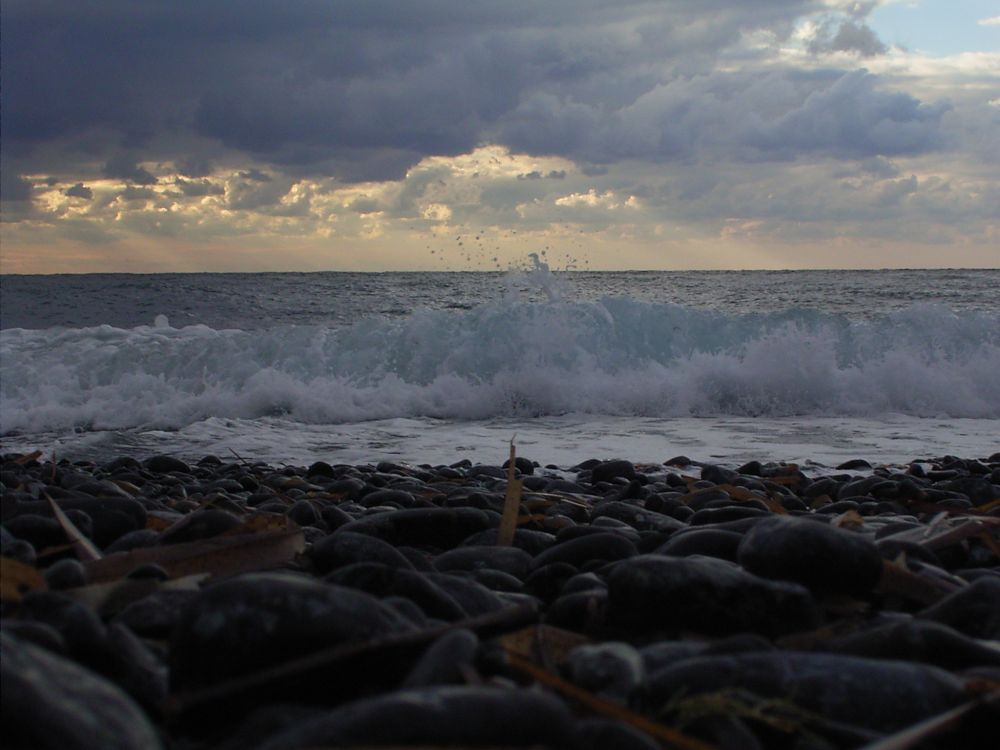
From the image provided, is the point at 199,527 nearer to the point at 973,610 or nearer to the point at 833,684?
the point at 833,684

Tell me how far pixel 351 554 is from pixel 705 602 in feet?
2.85

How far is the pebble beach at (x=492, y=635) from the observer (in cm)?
99

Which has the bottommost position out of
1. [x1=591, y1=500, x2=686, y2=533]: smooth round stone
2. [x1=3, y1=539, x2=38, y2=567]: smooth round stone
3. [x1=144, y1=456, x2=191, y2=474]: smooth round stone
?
[x1=144, y1=456, x2=191, y2=474]: smooth round stone

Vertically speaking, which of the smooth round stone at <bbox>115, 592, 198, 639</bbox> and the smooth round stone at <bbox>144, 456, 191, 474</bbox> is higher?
the smooth round stone at <bbox>115, 592, 198, 639</bbox>

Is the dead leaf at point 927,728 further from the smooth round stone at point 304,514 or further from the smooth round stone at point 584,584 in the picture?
the smooth round stone at point 304,514

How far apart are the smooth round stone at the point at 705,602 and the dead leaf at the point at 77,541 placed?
125 cm

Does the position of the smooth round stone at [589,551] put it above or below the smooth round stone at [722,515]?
above

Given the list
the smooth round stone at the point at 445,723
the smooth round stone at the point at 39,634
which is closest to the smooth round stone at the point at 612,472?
the smooth round stone at the point at 39,634

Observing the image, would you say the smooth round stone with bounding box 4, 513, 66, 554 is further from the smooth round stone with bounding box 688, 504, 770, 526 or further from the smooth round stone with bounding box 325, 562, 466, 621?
the smooth round stone with bounding box 688, 504, 770, 526

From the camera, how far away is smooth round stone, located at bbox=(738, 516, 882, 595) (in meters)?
1.80

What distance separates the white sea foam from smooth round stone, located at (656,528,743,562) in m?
7.32

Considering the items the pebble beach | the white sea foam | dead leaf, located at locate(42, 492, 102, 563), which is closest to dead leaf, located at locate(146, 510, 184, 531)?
the pebble beach

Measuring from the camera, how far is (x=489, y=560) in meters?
2.44

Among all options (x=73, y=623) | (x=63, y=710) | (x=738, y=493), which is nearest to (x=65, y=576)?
(x=73, y=623)
